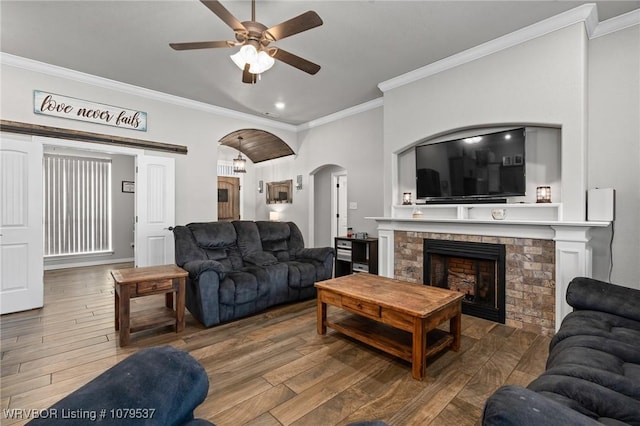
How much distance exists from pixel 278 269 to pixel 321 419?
1.98m

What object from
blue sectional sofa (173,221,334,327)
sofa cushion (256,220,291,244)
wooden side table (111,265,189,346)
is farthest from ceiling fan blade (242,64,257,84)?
sofa cushion (256,220,291,244)

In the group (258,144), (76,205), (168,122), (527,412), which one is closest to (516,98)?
(527,412)

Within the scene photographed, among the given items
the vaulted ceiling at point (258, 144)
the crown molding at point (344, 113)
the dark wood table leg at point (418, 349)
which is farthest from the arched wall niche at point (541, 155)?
the vaulted ceiling at point (258, 144)

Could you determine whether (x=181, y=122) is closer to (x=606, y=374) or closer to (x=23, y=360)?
(x=23, y=360)

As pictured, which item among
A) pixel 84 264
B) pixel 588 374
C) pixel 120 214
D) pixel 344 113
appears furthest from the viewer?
pixel 120 214

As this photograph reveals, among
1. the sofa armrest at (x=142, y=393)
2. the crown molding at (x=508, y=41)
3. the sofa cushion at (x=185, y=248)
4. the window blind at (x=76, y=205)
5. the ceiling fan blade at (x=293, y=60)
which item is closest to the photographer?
the sofa armrest at (x=142, y=393)

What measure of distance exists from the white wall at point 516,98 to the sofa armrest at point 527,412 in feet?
8.97

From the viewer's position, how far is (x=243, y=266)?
3.84 metres

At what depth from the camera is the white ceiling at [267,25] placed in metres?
2.69

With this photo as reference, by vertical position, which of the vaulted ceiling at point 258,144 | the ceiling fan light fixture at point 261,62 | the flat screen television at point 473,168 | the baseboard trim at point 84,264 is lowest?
the baseboard trim at point 84,264

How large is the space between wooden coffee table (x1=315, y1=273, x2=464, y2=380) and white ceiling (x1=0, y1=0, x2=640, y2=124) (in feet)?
8.36

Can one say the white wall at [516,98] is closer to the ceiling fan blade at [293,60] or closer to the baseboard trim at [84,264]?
the ceiling fan blade at [293,60]

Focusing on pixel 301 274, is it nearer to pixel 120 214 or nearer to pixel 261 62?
pixel 261 62

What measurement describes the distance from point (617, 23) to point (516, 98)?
100 centimetres
